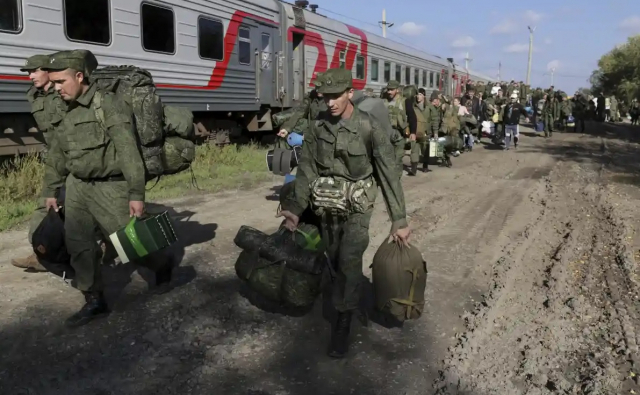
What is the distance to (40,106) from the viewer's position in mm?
5145

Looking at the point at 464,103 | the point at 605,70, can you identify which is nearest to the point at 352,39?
the point at 464,103

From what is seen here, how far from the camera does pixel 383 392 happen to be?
10.5 feet

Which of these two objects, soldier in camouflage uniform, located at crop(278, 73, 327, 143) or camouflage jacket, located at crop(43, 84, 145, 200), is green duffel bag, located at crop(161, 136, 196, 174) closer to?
camouflage jacket, located at crop(43, 84, 145, 200)

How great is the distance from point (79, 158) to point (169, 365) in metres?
1.46

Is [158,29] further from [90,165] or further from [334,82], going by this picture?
[334,82]

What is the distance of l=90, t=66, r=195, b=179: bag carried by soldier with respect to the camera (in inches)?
164

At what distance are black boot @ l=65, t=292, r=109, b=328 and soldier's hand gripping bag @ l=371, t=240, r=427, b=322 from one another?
1941 millimetres

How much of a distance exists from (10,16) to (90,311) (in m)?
5.19

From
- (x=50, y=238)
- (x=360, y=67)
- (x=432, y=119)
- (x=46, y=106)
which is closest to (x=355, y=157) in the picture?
(x=50, y=238)

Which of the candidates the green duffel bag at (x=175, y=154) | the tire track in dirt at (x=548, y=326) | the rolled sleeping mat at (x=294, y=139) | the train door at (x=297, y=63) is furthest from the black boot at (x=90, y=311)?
the train door at (x=297, y=63)

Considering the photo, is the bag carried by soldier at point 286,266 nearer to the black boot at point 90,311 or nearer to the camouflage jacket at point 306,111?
the black boot at point 90,311

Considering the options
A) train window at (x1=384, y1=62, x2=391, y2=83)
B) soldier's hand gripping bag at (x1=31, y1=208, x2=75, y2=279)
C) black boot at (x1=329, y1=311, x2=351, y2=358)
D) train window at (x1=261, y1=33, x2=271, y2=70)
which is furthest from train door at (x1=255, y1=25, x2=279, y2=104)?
black boot at (x1=329, y1=311, x2=351, y2=358)

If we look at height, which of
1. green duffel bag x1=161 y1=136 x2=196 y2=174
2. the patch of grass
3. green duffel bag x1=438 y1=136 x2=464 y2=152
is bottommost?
the patch of grass

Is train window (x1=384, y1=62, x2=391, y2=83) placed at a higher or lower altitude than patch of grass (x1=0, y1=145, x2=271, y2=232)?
higher
